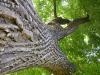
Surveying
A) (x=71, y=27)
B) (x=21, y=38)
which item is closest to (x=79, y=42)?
(x=71, y=27)

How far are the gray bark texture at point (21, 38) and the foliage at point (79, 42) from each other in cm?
175

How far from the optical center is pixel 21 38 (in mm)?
2268

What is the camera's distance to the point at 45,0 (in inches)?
205

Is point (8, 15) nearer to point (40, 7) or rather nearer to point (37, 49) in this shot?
point (37, 49)

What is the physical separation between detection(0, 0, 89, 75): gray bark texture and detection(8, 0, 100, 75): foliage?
5.73ft

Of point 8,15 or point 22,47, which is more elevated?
point 8,15

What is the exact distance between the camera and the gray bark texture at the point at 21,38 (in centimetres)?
202

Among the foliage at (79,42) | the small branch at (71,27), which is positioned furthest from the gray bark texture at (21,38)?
the foliage at (79,42)

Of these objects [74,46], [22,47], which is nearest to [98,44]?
[74,46]

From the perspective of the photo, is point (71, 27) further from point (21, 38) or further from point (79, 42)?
point (21, 38)

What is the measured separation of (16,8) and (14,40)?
0.93ft

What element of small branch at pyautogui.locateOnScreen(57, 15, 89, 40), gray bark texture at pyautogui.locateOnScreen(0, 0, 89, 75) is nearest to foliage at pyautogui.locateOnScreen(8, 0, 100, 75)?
small branch at pyautogui.locateOnScreen(57, 15, 89, 40)

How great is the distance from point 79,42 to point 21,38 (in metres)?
3.13

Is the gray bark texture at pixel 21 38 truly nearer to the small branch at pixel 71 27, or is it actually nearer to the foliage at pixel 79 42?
the small branch at pixel 71 27
